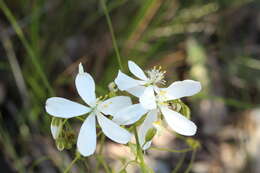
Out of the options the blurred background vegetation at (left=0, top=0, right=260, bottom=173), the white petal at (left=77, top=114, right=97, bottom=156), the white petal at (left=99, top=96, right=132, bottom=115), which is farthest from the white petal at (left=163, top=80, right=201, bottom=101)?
the blurred background vegetation at (left=0, top=0, right=260, bottom=173)

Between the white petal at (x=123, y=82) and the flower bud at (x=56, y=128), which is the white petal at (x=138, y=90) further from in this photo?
the flower bud at (x=56, y=128)

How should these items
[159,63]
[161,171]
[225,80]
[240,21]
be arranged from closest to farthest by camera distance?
1. [161,171]
2. [159,63]
3. [225,80]
4. [240,21]

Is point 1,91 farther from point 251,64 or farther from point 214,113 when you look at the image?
point 251,64

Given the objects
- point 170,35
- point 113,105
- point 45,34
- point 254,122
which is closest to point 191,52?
point 170,35

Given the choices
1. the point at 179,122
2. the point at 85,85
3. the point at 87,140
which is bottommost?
the point at 179,122

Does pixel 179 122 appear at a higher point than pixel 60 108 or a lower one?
lower

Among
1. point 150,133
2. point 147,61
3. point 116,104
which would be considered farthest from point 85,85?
point 147,61

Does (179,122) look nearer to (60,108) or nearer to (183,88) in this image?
(183,88)
